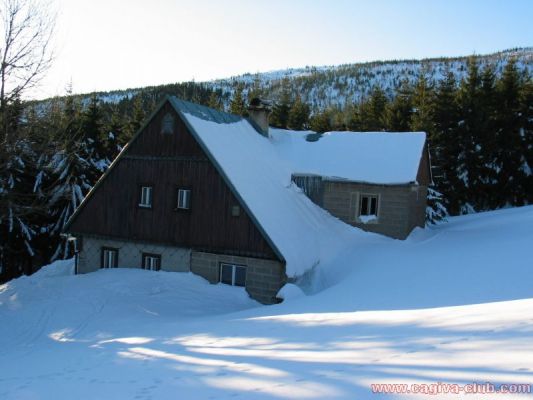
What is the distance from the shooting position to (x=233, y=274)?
17078mm

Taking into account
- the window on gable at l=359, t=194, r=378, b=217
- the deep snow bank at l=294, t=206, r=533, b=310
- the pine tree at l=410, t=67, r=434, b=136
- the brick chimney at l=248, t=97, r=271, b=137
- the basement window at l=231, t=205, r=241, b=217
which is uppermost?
the pine tree at l=410, t=67, r=434, b=136

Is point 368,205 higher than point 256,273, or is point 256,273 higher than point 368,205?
point 368,205

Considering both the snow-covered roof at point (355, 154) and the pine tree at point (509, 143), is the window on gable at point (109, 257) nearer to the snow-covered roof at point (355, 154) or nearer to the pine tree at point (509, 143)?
the snow-covered roof at point (355, 154)

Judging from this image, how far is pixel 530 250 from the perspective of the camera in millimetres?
15109

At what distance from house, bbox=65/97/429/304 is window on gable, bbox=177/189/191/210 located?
39 mm

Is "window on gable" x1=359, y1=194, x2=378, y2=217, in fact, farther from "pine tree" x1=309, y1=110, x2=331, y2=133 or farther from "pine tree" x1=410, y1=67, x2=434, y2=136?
"pine tree" x1=309, y1=110, x2=331, y2=133

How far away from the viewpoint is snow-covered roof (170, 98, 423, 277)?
1686 cm

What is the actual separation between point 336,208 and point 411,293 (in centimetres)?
852

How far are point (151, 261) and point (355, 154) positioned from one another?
10544mm

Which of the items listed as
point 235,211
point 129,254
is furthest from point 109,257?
point 235,211

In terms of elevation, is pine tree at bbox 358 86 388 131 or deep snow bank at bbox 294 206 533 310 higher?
pine tree at bbox 358 86 388 131

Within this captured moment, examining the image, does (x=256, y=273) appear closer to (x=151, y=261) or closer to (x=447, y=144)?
(x=151, y=261)

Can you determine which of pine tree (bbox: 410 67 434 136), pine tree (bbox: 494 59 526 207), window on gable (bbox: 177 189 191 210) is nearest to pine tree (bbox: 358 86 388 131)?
pine tree (bbox: 410 67 434 136)

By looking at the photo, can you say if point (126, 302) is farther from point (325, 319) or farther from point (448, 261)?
point (448, 261)
